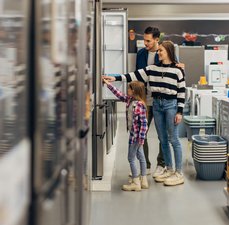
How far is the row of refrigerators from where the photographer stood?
3.05 feet

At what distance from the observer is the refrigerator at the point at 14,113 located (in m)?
0.90

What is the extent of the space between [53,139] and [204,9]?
10541mm

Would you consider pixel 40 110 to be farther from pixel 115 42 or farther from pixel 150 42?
pixel 115 42

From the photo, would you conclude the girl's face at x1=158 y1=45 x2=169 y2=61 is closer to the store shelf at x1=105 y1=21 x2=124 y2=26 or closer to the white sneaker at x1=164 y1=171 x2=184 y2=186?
the white sneaker at x1=164 y1=171 x2=184 y2=186

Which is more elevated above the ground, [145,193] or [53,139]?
[53,139]

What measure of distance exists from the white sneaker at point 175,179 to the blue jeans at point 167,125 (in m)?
0.08

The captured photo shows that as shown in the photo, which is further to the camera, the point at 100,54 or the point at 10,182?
the point at 100,54

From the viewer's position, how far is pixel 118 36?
302 inches

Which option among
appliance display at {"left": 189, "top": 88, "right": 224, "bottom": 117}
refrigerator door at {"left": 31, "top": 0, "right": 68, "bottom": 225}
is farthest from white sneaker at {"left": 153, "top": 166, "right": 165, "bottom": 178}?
refrigerator door at {"left": 31, "top": 0, "right": 68, "bottom": 225}

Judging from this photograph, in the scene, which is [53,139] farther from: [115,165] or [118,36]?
[118,36]

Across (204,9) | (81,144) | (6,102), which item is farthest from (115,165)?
(204,9)

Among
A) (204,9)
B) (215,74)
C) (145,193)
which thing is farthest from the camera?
(204,9)

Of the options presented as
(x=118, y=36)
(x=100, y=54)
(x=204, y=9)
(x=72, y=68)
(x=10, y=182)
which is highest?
(x=204, y=9)

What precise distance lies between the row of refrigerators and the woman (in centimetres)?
291
